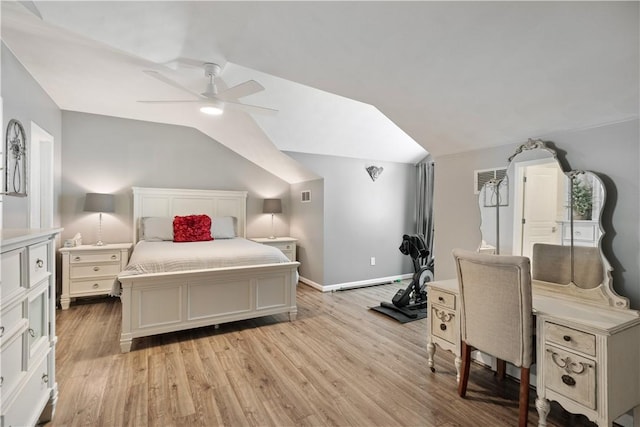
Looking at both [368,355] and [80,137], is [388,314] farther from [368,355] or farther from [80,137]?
[80,137]

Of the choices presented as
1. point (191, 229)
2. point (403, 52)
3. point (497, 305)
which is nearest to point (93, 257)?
point (191, 229)

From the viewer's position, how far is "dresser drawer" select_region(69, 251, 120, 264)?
3826mm

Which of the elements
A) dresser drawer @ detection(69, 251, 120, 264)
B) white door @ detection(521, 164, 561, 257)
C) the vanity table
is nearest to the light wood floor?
the vanity table

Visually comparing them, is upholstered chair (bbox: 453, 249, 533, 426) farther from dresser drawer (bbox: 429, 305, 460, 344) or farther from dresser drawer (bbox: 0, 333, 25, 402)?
dresser drawer (bbox: 0, 333, 25, 402)

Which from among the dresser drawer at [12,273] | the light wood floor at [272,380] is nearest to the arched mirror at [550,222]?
the light wood floor at [272,380]

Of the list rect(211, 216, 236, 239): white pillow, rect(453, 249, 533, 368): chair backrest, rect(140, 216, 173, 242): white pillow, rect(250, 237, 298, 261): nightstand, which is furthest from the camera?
rect(250, 237, 298, 261): nightstand

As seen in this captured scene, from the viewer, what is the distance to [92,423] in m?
1.80

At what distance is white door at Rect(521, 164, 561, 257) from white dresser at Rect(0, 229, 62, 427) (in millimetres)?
2855

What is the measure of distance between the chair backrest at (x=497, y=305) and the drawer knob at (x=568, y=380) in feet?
0.51

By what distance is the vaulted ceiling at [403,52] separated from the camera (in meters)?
1.51

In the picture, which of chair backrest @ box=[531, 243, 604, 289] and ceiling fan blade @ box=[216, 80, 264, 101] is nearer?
chair backrest @ box=[531, 243, 604, 289]

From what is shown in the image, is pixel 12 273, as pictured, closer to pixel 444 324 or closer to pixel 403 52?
pixel 403 52

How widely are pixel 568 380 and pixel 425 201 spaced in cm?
382

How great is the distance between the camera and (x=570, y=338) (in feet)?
5.44
